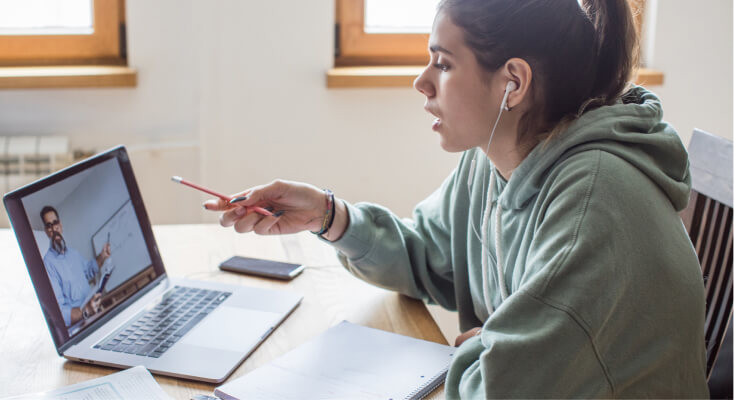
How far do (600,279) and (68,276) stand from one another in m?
0.70

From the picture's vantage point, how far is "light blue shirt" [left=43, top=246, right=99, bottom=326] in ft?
3.20

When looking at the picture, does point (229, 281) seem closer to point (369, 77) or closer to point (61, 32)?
point (369, 77)

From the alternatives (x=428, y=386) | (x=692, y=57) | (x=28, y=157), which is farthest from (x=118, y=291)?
(x=692, y=57)

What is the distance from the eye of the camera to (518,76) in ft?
3.09

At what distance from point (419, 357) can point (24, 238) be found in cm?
55

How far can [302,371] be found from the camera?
3.11 feet

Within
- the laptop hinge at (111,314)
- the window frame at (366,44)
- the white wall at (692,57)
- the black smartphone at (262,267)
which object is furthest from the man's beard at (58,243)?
the white wall at (692,57)

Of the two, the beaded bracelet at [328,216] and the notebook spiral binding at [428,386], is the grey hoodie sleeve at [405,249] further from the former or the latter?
the notebook spiral binding at [428,386]

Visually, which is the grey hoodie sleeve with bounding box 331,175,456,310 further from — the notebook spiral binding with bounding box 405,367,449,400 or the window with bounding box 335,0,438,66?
the window with bounding box 335,0,438,66

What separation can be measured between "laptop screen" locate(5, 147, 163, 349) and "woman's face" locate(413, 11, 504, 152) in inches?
20.0

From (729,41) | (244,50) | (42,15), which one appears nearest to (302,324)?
(244,50)

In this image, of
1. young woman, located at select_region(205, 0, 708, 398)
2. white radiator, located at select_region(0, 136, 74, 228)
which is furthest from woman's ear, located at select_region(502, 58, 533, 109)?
white radiator, located at select_region(0, 136, 74, 228)

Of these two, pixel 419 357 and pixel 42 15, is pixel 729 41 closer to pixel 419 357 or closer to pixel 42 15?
pixel 419 357

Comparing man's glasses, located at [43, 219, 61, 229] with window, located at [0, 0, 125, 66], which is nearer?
man's glasses, located at [43, 219, 61, 229]
